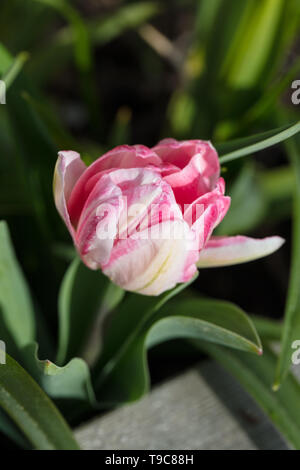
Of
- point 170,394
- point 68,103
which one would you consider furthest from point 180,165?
point 68,103

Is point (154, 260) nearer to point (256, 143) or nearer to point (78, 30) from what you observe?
point (256, 143)

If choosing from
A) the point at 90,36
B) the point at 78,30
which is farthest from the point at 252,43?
the point at 90,36

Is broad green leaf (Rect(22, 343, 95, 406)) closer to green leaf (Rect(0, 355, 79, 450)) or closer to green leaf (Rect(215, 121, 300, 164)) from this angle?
green leaf (Rect(0, 355, 79, 450))

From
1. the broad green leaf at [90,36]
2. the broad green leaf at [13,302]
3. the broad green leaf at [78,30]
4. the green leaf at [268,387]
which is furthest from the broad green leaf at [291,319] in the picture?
the broad green leaf at [90,36]

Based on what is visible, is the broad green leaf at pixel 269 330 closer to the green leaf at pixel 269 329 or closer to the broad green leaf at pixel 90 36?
the green leaf at pixel 269 329

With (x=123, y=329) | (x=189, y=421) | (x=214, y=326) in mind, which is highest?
(x=214, y=326)
